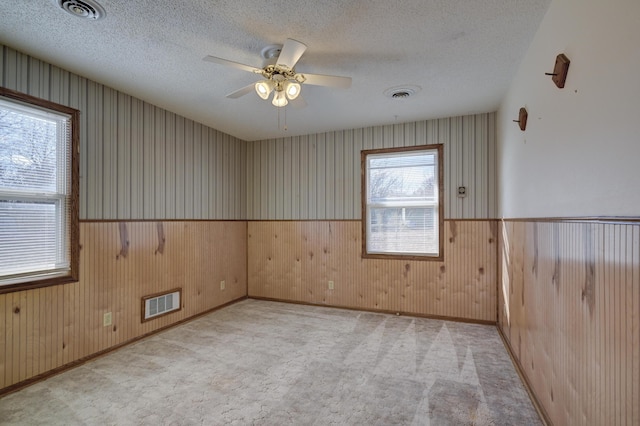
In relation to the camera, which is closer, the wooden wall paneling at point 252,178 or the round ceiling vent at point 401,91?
the round ceiling vent at point 401,91

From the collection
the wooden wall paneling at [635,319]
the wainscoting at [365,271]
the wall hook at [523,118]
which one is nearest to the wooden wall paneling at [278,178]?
the wainscoting at [365,271]

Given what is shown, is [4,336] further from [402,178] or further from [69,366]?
[402,178]

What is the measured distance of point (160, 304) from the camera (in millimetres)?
3574

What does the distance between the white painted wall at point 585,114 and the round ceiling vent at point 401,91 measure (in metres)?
0.93

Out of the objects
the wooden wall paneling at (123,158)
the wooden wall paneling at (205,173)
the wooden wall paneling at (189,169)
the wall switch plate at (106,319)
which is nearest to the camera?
the wall switch plate at (106,319)

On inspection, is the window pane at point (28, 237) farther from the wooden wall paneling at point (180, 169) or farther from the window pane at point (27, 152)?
the wooden wall paneling at point (180, 169)

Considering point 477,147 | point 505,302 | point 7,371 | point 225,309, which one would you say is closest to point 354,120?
point 477,147

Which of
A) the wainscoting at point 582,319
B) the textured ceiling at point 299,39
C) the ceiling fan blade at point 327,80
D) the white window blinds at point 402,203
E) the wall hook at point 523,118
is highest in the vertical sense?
the textured ceiling at point 299,39

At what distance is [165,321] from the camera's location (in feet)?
11.9

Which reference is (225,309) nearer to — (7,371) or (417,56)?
(7,371)

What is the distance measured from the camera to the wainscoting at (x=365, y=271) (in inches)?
149

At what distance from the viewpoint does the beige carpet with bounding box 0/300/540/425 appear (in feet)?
6.64

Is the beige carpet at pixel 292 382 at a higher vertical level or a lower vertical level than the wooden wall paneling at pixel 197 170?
lower

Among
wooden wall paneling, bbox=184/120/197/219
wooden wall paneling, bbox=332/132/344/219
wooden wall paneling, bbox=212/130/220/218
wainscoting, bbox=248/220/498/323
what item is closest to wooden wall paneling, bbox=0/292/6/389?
wooden wall paneling, bbox=184/120/197/219
